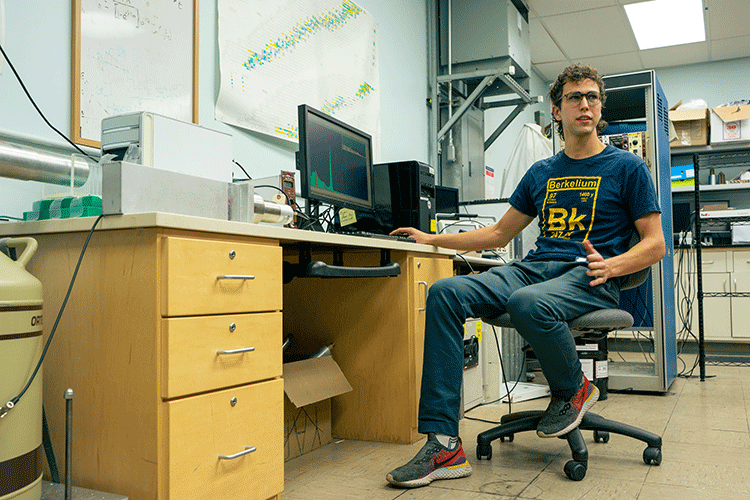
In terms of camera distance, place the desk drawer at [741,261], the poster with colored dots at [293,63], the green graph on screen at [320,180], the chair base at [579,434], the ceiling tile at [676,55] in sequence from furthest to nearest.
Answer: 1. the ceiling tile at [676,55]
2. the desk drawer at [741,261]
3. the poster with colored dots at [293,63]
4. the green graph on screen at [320,180]
5. the chair base at [579,434]

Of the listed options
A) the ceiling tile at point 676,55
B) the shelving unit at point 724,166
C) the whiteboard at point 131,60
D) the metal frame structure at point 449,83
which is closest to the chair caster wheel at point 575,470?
the whiteboard at point 131,60

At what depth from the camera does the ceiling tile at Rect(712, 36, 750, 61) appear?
5.02 metres

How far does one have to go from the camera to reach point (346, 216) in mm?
2102

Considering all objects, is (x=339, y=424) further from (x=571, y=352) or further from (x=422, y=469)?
(x=571, y=352)

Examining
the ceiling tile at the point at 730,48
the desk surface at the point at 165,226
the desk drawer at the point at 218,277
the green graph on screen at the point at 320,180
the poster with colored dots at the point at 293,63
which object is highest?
the ceiling tile at the point at 730,48

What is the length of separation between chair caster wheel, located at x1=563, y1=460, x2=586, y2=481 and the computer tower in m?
1.05

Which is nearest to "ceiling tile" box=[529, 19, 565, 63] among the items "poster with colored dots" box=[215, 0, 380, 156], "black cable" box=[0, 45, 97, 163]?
"poster with colored dots" box=[215, 0, 380, 156]

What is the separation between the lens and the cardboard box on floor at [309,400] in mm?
1734

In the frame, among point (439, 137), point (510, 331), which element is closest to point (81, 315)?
point (510, 331)

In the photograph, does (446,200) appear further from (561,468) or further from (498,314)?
(561,468)

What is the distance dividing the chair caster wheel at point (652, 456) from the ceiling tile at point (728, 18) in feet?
12.5

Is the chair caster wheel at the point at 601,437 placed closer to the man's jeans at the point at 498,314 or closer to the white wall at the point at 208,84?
the man's jeans at the point at 498,314

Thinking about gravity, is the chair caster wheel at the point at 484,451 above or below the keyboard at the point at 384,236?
below

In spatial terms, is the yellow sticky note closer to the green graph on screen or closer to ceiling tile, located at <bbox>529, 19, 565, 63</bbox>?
the green graph on screen
